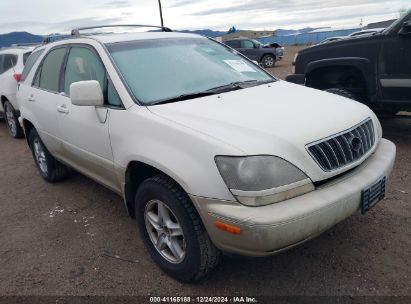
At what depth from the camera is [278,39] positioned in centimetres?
5816

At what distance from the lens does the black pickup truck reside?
4785mm

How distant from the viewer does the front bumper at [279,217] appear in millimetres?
2000

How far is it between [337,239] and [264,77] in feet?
5.18

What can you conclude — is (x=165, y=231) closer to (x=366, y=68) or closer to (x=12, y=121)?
(x=366, y=68)

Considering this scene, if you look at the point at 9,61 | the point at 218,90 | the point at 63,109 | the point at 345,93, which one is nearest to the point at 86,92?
the point at 63,109

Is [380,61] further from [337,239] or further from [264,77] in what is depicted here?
[337,239]

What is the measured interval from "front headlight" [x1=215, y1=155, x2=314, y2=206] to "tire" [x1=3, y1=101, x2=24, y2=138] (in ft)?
21.1

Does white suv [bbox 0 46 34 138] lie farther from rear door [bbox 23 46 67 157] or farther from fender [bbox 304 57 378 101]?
fender [bbox 304 57 378 101]

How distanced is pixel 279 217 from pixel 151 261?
1.34m

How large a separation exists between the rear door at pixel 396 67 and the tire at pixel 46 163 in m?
4.28

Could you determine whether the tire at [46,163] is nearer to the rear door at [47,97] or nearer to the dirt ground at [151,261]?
the rear door at [47,97]

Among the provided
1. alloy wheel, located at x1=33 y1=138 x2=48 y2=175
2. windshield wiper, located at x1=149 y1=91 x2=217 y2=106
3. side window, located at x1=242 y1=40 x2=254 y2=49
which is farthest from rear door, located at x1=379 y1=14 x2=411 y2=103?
side window, located at x1=242 y1=40 x2=254 y2=49

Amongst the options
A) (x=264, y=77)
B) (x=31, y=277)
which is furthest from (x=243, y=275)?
(x=264, y=77)

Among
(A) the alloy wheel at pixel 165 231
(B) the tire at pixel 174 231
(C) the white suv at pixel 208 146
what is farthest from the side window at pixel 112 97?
(A) the alloy wheel at pixel 165 231
